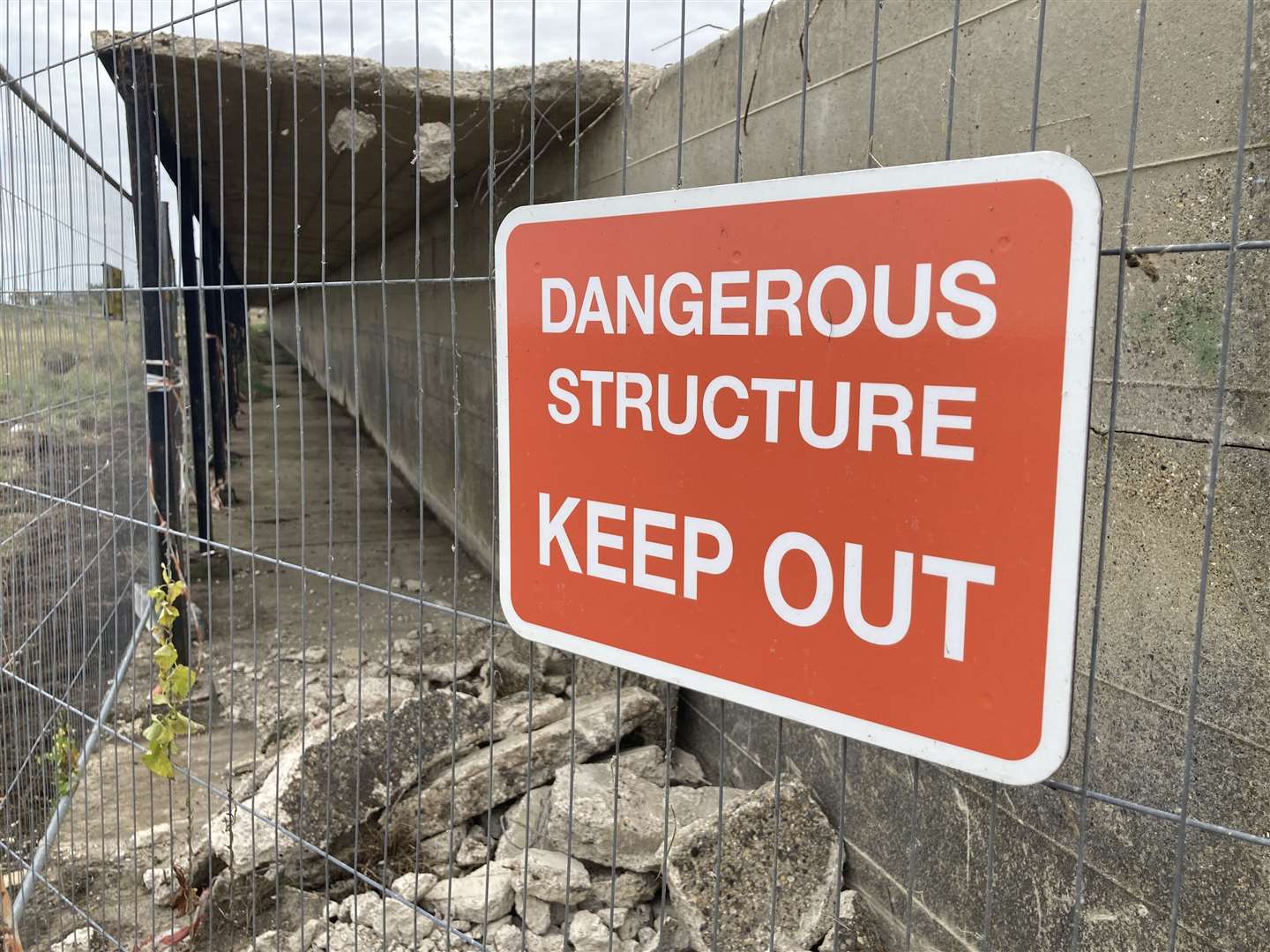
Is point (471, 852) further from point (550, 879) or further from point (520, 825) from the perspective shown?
point (550, 879)

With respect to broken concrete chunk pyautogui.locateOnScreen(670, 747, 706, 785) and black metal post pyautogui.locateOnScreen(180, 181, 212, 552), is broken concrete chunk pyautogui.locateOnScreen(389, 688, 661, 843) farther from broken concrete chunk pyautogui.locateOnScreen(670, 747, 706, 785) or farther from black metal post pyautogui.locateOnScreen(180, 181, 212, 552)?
black metal post pyautogui.locateOnScreen(180, 181, 212, 552)

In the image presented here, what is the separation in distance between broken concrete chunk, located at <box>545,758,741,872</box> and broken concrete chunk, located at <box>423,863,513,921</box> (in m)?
0.23

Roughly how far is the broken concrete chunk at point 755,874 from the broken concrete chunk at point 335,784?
92 cm

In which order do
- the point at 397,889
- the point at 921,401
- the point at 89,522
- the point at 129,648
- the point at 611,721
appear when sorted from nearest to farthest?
the point at 921,401
the point at 397,889
the point at 611,721
the point at 89,522
the point at 129,648

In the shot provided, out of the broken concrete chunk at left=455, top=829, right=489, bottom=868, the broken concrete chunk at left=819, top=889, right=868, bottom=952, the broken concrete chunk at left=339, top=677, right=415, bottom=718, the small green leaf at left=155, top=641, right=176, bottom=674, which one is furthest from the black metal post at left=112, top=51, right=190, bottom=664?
the broken concrete chunk at left=819, top=889, right=868, bottom=952

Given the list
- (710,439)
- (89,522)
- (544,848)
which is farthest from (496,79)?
(710,439)

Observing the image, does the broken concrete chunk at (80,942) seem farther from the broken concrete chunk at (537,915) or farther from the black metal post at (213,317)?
the black metal post at (213,317)

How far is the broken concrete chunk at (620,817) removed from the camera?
130 inches

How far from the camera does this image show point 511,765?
375 centimetres

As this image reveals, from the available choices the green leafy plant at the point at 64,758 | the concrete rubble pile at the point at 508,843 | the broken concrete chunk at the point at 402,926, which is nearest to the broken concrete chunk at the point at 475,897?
the concrete rubble pile at the point at 508,843

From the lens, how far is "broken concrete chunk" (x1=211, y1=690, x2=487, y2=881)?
11.1ft

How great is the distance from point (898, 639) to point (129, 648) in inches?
192

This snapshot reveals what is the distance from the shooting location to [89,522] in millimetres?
4160

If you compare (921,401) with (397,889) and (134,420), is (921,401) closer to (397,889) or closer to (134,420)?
(397,889)
